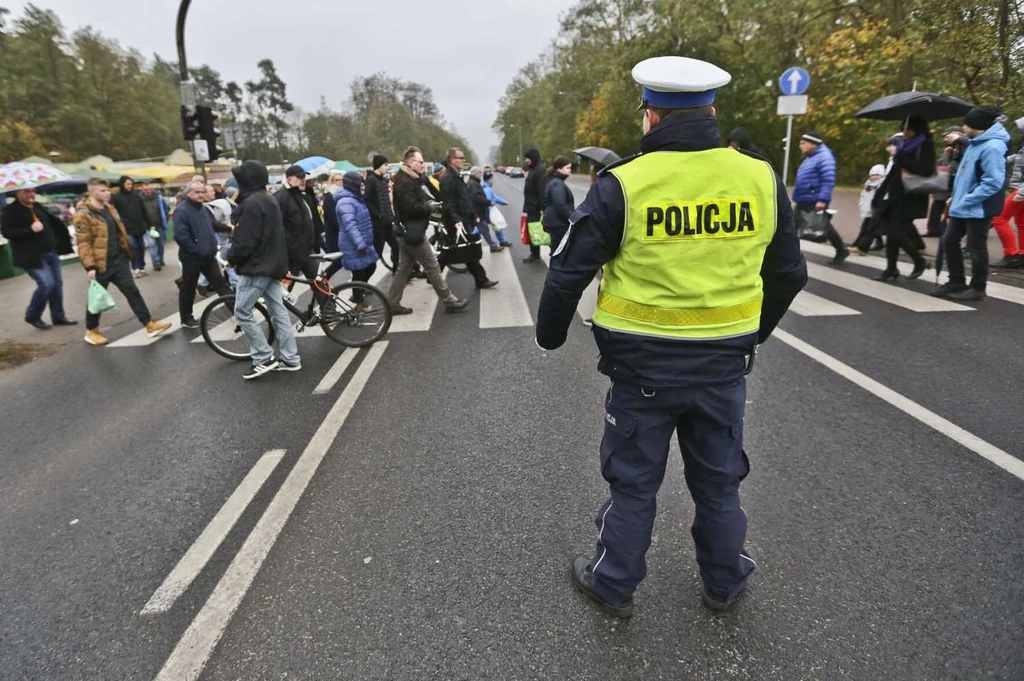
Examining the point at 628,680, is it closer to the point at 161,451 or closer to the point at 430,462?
the point at 430,462

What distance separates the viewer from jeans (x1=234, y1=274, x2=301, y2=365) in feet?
17.4

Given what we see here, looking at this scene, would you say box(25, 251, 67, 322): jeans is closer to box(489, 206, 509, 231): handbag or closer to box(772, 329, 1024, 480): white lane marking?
box(489, 206, 509, 231): handbag

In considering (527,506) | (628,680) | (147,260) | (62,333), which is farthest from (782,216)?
(147,260)

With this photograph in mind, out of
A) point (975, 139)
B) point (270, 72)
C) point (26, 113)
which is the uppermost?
point (270, 72)

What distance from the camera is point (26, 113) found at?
37.5 meters

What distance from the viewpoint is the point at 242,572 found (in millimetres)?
2734

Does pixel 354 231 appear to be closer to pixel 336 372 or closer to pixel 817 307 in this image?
pixel 336 372

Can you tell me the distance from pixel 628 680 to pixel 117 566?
2.40 metres

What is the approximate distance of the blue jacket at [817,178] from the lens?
8.53 m

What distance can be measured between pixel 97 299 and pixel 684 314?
7103mm

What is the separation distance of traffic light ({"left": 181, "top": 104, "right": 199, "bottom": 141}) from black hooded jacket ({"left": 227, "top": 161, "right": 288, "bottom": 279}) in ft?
30.0

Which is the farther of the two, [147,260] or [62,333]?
[147,260]

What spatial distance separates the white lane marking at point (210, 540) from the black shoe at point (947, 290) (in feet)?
23.4

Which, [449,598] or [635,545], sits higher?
[635,545]
